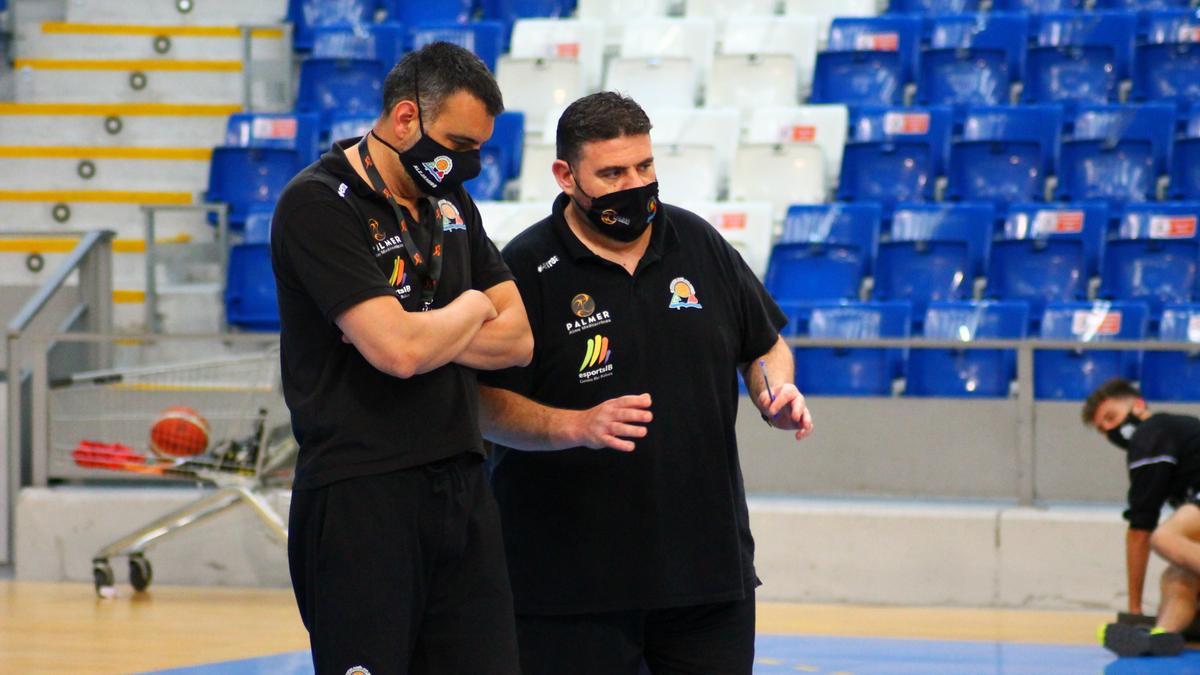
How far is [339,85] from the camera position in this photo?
1200 cm

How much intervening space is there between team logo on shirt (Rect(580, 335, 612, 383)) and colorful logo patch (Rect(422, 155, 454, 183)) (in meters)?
0.50

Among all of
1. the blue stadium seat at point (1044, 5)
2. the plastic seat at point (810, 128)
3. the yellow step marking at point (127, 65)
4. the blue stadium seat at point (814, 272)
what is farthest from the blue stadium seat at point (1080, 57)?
the yellow step marking at point (127, 65)

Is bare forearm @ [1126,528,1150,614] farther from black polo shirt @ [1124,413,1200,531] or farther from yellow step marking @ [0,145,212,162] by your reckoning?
yellow step marking @ [0,145,212,162]

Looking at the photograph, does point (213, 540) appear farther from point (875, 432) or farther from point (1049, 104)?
point (1049, 104)

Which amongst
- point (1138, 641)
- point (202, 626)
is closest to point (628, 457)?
point (1138, 641)

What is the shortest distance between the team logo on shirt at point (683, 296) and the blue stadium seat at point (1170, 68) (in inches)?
327

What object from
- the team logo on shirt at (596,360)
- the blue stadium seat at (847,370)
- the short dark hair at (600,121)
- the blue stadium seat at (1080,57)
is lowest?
the blue stadium seat at (847,370)

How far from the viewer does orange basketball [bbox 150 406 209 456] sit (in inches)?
314

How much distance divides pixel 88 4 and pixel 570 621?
10924 millimetres

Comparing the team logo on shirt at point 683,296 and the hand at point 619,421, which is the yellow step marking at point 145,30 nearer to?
the team logo on shirt at point 683,296

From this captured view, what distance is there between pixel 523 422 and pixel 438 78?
0.68 m

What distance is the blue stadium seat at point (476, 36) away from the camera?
11.8 m

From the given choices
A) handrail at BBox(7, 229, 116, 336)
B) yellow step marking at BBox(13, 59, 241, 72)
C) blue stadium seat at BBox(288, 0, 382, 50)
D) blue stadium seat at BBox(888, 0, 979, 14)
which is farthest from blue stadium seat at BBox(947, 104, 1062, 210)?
yellow step marking at BBox(13, 59, 241, 72)

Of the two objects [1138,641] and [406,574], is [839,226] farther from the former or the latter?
[406,574]
